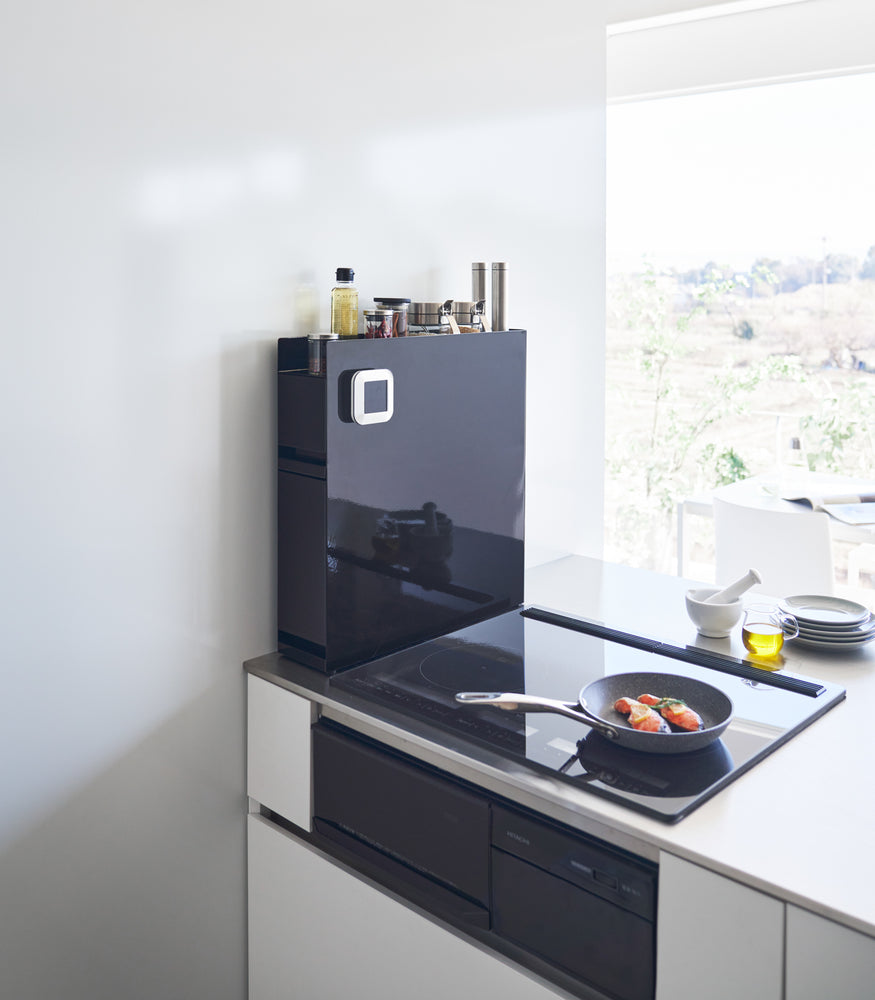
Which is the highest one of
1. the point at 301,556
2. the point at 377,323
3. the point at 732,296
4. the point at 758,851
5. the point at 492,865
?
the point at 732,296

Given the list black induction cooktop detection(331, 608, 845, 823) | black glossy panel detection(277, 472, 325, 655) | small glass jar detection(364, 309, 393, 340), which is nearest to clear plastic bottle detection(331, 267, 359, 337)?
small glass jar detection(364, 309, 393, 340)

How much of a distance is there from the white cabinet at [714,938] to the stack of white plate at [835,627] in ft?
2.26

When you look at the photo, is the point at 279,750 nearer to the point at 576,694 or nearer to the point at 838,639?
the point at 576,694

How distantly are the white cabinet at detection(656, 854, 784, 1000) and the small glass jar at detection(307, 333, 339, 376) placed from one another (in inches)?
32.3

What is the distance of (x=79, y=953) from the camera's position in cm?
142

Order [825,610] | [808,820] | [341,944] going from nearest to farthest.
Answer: [808,820] → [341,944] → [825,610]

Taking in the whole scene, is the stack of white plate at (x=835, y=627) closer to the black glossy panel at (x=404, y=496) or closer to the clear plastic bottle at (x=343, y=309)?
the black glossy panel at (x=404, y=496)

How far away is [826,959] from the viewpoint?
963 millimetres

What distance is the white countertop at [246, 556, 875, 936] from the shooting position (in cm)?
100

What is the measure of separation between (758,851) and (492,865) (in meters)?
0.36

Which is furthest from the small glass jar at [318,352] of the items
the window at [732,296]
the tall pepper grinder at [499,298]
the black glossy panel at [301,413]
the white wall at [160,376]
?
the window at [732,296]

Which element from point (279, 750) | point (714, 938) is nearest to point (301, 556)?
point (279, 750)

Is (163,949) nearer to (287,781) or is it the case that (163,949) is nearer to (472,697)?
(287,781)

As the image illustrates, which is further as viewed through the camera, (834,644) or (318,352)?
(834,644)
